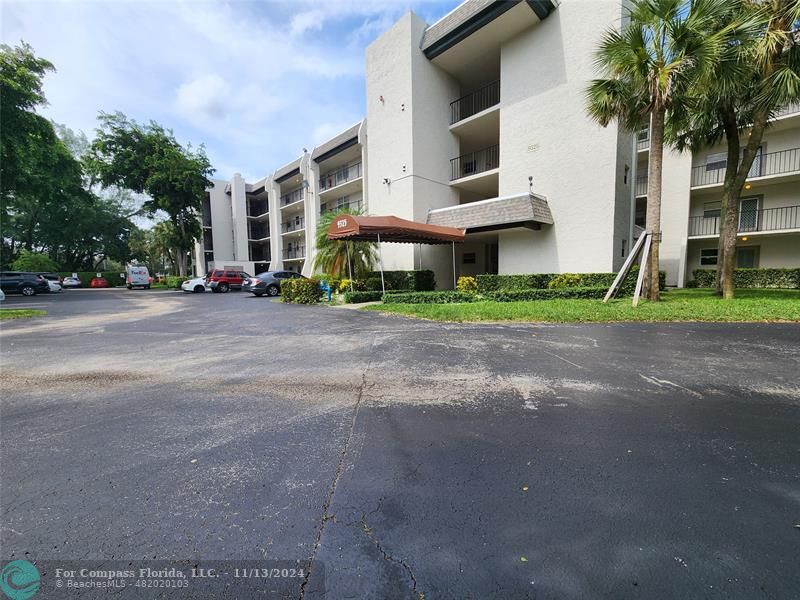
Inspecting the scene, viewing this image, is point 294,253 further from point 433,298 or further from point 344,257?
point 433,298

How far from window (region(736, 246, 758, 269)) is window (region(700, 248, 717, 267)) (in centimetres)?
112

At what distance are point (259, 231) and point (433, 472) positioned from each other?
45.7 m

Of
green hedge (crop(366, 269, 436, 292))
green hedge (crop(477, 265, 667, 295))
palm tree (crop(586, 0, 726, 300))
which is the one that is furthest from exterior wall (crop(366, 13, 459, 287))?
palm tree (crop(586, 0, 726, 300))

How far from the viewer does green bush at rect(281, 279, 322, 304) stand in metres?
15.0

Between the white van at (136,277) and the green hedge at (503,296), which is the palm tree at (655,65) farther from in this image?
the white van at (136,277)

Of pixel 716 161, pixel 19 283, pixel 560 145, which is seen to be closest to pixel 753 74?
pixel 560 145

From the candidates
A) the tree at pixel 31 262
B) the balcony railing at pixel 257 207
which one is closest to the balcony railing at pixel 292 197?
the balcony railing at pixel 257 207

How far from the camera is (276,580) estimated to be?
62.7 inches

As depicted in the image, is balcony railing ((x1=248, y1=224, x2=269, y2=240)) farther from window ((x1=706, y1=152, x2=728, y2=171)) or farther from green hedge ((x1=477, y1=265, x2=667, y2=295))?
window ((x1=706, y1=152, x2=728, y2=171))

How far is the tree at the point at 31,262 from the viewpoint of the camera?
35.3 m

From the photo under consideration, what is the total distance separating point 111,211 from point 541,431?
192ft

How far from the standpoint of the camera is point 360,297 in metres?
14.4

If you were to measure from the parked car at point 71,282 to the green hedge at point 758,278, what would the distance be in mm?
61144

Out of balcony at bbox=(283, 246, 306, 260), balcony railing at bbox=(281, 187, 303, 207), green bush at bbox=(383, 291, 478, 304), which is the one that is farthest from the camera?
balcony at bbox=(283, 246, 306, 260)
